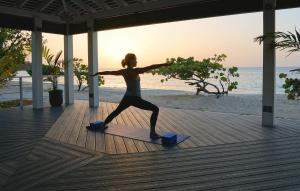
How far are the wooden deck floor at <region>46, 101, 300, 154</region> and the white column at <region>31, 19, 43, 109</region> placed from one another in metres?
1.48

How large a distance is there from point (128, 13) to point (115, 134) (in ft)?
14.5

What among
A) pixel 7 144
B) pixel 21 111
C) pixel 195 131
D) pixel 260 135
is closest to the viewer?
pixel 7 144

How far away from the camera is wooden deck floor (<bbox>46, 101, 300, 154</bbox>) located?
538 centimetres

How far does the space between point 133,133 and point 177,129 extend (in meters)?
1.00

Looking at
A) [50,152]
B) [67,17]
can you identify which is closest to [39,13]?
[67,17]

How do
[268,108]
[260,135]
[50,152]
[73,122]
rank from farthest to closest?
[73,122] → [268,108] → [260,135] → [50,152]

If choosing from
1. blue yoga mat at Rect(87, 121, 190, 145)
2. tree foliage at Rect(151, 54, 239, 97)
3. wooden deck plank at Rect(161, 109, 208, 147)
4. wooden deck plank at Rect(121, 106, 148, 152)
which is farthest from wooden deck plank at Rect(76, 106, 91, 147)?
tree foliage at Rect(151, 54, 239, 97)

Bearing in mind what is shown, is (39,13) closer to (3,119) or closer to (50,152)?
(3,119)

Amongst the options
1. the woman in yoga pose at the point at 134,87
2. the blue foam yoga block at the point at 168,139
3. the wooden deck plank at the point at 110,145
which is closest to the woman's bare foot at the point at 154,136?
the woman in yoga pose at the point at 134,87

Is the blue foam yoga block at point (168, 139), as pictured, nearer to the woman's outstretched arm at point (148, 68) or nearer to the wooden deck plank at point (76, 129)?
the woman's outstretched arm at point (148, 68)

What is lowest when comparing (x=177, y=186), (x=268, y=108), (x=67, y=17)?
(x=177, y=186)

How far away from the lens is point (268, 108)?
6.98 metres

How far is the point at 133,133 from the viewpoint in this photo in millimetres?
6191

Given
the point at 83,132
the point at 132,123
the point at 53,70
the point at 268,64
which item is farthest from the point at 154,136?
the point at 53,70
